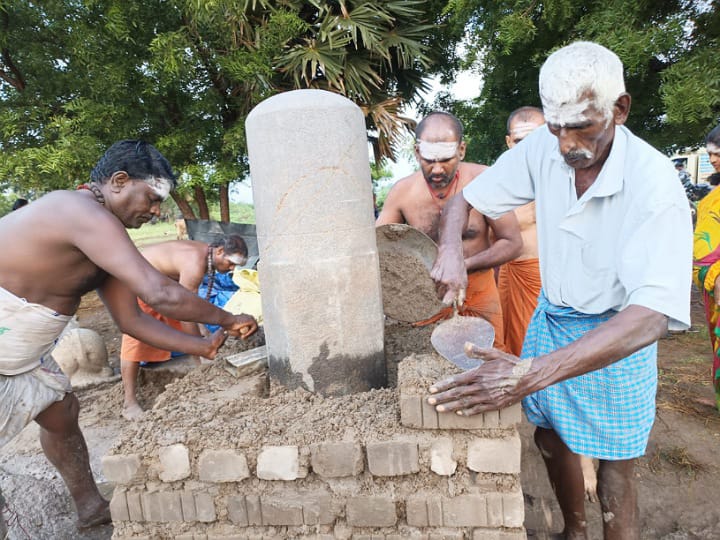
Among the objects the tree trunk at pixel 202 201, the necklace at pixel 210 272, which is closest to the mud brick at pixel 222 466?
the necklace at pixel 210 272

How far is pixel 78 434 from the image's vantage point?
2.56 m

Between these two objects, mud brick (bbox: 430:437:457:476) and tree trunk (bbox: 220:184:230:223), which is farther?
tree trunk (bbox: 220:184:230:223)

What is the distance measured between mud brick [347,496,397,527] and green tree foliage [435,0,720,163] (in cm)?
431

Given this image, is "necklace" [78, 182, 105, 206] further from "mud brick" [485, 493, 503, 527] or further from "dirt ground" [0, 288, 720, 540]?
"mud brick" [485, 493, 503, 527]

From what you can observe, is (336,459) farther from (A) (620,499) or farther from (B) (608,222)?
(B) (608,222)

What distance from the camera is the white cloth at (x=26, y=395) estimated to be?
217 cm

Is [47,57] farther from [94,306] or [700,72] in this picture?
[700,72]

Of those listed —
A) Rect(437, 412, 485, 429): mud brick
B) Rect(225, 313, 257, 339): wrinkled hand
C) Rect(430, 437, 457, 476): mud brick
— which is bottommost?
Rect(430, 437, 457, 476): mud brick

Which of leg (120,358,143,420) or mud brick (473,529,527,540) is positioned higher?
leg (120,358,143,420)

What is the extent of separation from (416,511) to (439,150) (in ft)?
6.39

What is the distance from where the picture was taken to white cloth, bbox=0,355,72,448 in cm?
217

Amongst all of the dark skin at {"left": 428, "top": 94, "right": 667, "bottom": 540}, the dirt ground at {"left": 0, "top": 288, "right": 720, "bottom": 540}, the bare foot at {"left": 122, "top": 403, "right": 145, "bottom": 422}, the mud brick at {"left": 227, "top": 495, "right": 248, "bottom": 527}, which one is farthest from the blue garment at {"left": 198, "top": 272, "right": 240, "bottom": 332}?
the dark skin at {"left": 428, "top": 94, "right": 667, "bottom": 540}

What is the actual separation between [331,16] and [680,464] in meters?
6.36

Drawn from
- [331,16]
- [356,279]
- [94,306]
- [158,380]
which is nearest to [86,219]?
[356,279]
